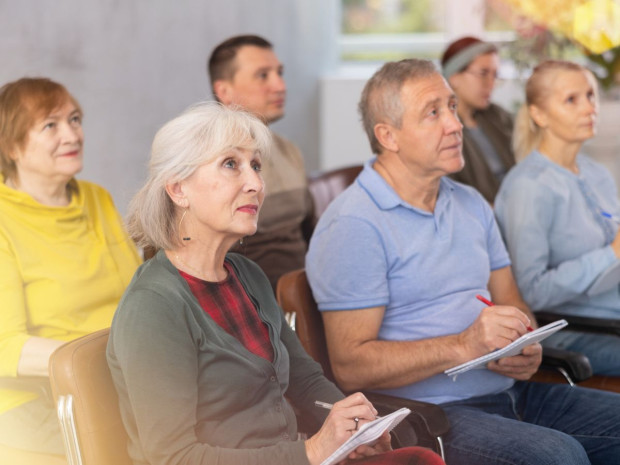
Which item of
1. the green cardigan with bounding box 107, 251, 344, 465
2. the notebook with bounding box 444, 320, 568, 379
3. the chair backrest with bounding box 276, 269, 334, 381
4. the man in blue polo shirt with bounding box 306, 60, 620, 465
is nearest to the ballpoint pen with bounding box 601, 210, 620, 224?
the man in blue polo shirt with bounding box 306, 60, 620, 465

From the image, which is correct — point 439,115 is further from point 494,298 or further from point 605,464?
point 605,464

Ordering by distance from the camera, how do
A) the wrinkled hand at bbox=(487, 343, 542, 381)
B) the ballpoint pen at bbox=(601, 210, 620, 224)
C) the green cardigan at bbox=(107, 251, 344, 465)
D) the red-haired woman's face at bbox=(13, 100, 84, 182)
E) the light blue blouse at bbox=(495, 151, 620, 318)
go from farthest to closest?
the ballpoint pen at bbox=(601, 210, 620, 224) → the light blue blouse at bbox=(495, 151, 620, 318) → the red-haired woman's face at bbox=(13, 100, 84, 182) → the wrinkled hand at bbox=(487, 343, 542, 381) → the green cardigan at bbox=(107, 251, 344, 465)

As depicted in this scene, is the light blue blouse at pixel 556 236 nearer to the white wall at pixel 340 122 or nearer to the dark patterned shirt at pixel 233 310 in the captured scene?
the dark patterned shirt at pixel 233 310

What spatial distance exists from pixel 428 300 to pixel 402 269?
105mm

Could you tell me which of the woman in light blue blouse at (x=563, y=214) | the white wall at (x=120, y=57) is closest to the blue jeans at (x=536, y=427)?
the woman in light blue blouse at (x=563, y=214)

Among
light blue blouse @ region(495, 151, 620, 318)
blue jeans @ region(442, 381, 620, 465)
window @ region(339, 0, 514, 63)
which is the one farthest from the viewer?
window @ region(339, 0, 514, 63)

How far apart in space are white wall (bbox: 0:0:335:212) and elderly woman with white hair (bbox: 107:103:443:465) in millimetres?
805

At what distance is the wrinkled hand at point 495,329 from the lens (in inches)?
75.8

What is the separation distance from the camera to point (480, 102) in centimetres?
387

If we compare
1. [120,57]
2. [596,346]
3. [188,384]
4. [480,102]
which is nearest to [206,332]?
[188,384]

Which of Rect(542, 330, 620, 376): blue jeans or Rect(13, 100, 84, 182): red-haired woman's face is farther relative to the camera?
Rect(542, 330, 620, 376): blue jeans

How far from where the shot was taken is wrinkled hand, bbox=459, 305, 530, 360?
1926mm

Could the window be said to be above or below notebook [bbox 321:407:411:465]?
above

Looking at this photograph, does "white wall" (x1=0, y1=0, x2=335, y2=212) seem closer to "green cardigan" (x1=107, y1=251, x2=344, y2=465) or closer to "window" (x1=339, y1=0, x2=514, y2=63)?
"green cardigan" (x1=107, y1=251, x2=344, y2=465)
